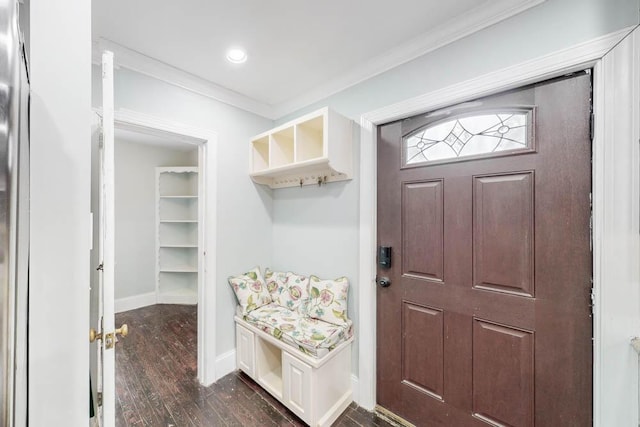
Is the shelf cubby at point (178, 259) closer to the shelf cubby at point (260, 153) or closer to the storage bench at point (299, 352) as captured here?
the storage bench at point (299, 352)

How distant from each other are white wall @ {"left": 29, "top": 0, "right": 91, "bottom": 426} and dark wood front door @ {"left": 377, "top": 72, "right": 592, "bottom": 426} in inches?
61.3

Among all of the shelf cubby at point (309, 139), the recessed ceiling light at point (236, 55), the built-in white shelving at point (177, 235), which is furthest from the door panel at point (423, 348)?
the built-in white shelving at point (177, 235)

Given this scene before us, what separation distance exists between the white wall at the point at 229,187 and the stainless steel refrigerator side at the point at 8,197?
1.62 m

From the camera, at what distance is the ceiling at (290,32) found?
1343 millimetres

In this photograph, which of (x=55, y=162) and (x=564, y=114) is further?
(x=564, y=114)

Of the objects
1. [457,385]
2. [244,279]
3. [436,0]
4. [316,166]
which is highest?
[436,0]

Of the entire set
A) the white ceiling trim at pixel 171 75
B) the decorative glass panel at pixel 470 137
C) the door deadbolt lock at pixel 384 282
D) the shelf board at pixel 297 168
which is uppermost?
the white ceiling trim at pixel 171 75

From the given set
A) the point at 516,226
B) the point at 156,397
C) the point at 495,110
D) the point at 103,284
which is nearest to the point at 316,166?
the point at 495,110

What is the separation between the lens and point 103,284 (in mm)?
1009

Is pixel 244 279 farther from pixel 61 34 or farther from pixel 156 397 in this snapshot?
pixel 61 34

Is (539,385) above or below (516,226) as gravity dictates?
below

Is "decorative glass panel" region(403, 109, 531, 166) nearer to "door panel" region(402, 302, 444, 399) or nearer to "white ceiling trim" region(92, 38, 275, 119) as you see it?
"door panel" region(402, 302, 444, 399)

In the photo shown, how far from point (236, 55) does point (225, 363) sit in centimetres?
239

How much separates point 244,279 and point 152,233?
261cm
